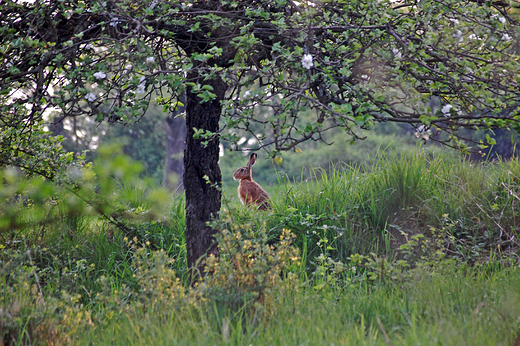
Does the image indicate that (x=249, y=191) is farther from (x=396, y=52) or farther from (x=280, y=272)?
(x=396, y=52)

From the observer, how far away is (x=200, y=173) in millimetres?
4809

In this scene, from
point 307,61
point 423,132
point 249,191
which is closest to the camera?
point 307,61

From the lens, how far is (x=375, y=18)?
3.58m

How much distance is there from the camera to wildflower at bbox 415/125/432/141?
3337 millimetres

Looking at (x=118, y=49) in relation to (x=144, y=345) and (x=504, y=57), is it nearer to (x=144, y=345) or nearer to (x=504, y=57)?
(x=144, y=345)

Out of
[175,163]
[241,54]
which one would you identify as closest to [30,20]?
[241,54]

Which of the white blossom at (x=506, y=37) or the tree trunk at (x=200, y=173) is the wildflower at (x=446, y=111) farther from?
the tree trunk at (x=200, y=173)

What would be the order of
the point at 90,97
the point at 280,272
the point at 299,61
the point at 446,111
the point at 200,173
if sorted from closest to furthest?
the point at 446,111, the point at 299,61, the point at 90,97, the point at 200,173, the point at 280,272

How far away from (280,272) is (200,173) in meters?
1.41

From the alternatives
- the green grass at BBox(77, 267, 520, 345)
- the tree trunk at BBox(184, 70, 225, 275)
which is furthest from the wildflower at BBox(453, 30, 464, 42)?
the tree trunk at BBox(184, 70, 225, 275)

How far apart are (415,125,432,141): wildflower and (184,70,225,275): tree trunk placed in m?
2.15

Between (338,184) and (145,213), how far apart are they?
113 inches

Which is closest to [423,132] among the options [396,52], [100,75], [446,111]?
[446,111]

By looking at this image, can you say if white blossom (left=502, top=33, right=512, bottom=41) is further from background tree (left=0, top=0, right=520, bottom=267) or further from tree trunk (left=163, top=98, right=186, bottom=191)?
tree trunk (left=163, top=98, right=186, bottom=191)
